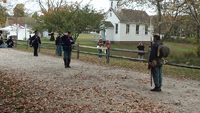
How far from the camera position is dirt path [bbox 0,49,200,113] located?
603 cm

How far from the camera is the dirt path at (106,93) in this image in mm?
6027

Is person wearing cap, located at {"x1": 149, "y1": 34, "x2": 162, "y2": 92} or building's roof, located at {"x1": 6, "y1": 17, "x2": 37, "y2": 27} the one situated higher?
building's roof, located at {"x1": 6, "y1": 17, "x2": 37, "y2": 27}

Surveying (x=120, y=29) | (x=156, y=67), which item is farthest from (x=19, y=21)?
(x=156, y=67)

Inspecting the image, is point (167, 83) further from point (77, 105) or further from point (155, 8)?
point (155, 8)

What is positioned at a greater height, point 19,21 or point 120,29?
point 19,21

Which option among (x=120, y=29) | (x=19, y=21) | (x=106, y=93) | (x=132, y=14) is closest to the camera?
(x=106, y=93)

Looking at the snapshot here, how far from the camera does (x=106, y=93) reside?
24.1 ft

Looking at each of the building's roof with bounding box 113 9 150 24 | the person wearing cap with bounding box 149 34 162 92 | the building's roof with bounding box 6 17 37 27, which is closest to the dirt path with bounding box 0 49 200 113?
the person wearing cap with bounding box 149 34 162 92

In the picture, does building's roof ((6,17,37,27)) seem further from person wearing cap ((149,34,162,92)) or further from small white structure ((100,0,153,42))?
person wearing cap ((149,34,162,92))

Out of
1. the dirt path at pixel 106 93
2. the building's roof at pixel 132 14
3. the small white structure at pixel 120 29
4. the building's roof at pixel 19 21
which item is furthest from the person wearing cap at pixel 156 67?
the building's roof at pixel 19 21

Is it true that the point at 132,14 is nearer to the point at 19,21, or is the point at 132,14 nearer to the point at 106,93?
the point at 106,93

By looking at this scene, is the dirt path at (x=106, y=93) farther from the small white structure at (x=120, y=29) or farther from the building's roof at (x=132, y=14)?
the small white structure at (x=120, y=29)

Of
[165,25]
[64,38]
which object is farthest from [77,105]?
[165,25]

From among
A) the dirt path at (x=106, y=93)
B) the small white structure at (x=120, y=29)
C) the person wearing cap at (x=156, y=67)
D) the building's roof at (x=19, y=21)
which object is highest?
the building's roof at (x=19, y=21)
